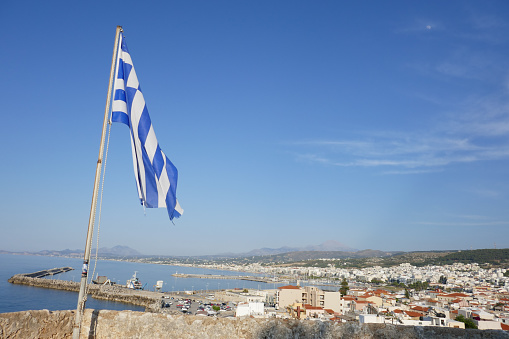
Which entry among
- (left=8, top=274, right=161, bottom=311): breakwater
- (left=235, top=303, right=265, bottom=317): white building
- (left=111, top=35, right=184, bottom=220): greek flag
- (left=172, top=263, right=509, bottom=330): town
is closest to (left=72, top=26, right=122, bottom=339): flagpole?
(left=111, top=35, right=184, bottom=220): greek flag

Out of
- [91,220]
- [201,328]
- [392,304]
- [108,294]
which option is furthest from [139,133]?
[108,294]

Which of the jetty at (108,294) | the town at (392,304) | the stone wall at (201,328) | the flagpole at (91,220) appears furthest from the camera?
the jetty at (108,294)

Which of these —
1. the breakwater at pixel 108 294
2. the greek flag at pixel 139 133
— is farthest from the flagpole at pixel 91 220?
the breakwater at pixel 108 294

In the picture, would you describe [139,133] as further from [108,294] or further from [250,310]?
[108,294]

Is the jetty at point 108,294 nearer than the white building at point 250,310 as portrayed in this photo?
No

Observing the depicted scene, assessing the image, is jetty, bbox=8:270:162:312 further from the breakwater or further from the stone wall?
the stone wall

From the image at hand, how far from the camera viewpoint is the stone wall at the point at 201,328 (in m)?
3.85

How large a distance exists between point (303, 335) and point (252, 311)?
27.3 m

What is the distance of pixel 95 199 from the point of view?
3496mm

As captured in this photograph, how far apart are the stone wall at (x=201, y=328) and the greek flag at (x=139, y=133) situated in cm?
141

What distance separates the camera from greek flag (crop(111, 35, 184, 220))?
13.5ft

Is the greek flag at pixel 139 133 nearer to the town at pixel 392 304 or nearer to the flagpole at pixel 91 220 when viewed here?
the flagpole at pixel 91 220

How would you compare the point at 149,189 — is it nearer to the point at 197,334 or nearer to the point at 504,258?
the point at 197,334

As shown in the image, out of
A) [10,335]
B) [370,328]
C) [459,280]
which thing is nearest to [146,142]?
[10,335]
